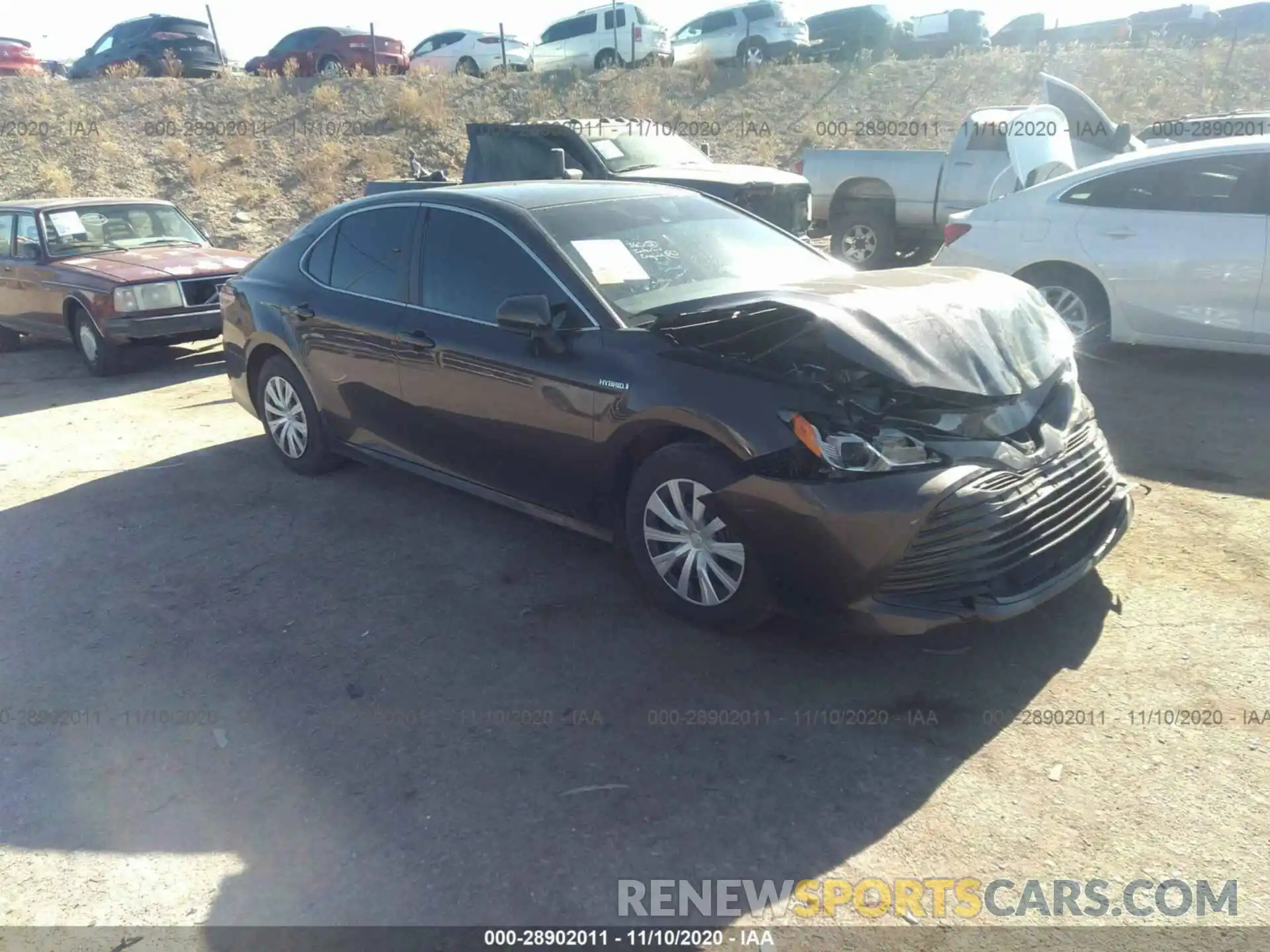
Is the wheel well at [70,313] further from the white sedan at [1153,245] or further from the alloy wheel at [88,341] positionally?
the white sedan at [1153,245]

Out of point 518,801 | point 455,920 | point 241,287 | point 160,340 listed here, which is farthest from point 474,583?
point 160,340

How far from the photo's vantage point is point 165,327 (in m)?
8.86

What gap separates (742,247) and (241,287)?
10.4 ft

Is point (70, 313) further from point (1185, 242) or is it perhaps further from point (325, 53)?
point (325, 53)

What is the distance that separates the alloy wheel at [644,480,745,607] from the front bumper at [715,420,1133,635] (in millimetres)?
150

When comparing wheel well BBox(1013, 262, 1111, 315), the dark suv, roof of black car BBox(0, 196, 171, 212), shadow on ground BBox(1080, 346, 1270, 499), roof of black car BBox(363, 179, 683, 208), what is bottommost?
shadow on ground BBox(1080, 346, 1270, 499)

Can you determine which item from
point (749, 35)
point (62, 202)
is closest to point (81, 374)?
point (62, 202)

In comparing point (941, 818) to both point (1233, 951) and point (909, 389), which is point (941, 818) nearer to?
point (1233, 951)

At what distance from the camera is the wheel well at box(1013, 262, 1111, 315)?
7274 millimetres

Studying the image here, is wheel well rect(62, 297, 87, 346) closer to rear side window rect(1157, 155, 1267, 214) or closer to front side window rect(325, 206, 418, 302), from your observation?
front side window rect(325, 206, 418, 302)

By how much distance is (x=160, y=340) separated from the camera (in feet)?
29.7

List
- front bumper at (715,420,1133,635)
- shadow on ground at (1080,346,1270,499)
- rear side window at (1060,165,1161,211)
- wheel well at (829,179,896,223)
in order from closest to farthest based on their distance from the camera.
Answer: front bumper at (715,420,1133,635) < shadow on ground at (1080,346,1270,499) < rear side window at (1060,165,1161,211) < wheel well at (829,179,896,223)

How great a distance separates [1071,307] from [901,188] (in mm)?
4973

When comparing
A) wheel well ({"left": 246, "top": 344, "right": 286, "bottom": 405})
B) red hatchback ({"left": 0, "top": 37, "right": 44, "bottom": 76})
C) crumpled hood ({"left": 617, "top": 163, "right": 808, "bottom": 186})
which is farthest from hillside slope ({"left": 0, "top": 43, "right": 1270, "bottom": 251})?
wheel well ({"left": 246, "top": 344, "right": 286, "bottom": 405})
